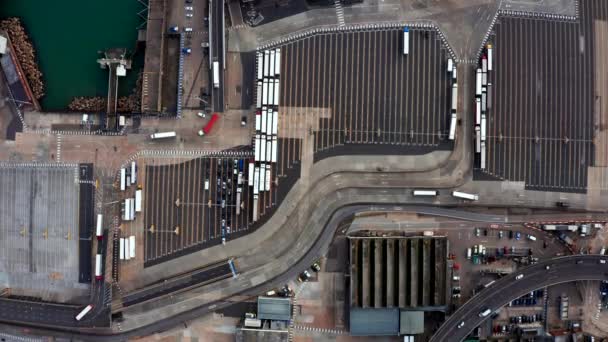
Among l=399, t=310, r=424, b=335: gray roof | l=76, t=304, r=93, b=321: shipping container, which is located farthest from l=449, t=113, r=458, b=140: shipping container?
l=76, t=304, r=93, b=321: shipping container

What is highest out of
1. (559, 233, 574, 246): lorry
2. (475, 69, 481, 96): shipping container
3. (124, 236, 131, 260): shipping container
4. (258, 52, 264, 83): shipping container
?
(258, 52, 264, 83): shipping container

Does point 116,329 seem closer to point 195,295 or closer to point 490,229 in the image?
point 195,295

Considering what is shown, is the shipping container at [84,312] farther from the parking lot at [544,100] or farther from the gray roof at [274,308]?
the parking lot at [544,100]

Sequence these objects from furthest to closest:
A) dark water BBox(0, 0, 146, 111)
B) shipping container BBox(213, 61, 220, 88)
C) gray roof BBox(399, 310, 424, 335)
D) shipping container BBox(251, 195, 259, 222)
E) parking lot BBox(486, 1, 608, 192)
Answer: dark water BBox(0, 0, 146, 111), parking lot BBox(486, 1, 608, 192), shipping container BBox(213, 61, 220, 88), shipping container BBox(251, 195, 259, 222), gray roof BBox(399, 310, 424, 335)

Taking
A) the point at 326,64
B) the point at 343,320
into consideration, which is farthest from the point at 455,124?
the point at 343,320

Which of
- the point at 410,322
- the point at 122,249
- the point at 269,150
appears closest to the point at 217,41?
the point at 269,150

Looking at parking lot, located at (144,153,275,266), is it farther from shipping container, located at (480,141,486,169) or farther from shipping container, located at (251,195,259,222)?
shipping container, located at (480,141,486,169)

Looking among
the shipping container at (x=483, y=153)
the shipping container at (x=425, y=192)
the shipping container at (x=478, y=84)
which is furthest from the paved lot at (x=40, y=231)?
the shipping container at (x=478, y=84)
